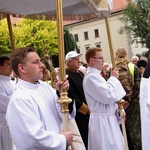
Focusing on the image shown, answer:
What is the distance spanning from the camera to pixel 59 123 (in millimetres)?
4168

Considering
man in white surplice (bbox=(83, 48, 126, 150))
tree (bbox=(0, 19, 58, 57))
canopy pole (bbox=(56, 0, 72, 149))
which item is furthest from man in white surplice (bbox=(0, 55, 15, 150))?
tree (bbox=(0, 19, 58, 57))

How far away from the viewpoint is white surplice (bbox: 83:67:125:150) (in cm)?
594

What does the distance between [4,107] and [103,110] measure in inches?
57.3

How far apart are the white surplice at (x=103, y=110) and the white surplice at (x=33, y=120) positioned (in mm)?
1934

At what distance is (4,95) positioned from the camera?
5.90 m

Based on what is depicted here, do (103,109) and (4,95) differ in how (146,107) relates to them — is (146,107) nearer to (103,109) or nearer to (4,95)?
(103,109)

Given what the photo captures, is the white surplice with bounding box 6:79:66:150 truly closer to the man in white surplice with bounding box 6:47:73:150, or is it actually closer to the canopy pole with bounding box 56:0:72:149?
the man in white surplice with bounding box 6:47:73:150

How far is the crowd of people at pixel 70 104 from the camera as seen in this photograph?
3.75 metres

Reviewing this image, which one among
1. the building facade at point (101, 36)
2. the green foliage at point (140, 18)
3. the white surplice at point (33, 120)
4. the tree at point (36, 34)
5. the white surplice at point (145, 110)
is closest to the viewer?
the white surplice at point (33, 120)

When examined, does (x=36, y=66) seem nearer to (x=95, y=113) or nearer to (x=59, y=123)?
(x=59, y=123)

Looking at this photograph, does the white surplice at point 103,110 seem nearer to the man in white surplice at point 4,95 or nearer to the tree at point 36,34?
the man in white surplice at point 4,95

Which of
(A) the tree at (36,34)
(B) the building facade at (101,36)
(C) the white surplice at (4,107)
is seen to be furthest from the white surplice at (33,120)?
(B) the building facade at (101,36)

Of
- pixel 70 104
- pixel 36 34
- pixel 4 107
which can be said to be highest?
pixel 36 34

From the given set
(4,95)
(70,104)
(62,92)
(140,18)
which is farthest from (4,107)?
(140,18)
